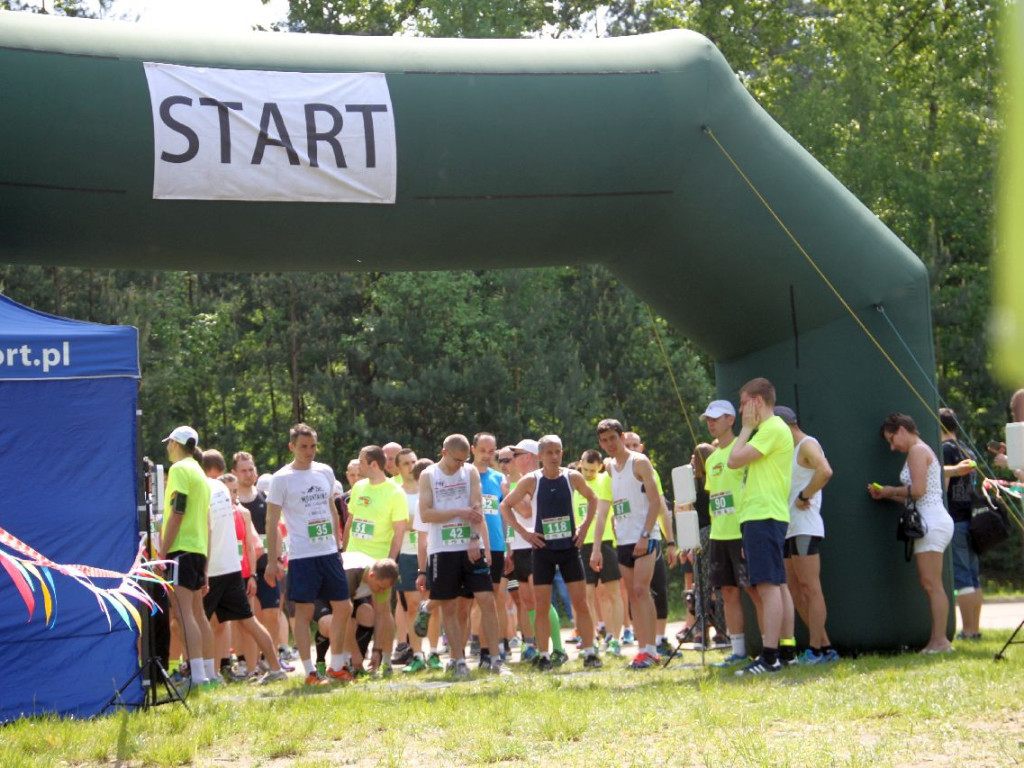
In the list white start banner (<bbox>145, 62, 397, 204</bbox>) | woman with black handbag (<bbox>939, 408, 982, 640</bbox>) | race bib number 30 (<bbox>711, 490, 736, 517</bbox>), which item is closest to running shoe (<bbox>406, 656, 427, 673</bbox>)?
race bib number 30 (<bbox>711, 490, 736, 517</bbox>)

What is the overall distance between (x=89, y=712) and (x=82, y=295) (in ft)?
59.8

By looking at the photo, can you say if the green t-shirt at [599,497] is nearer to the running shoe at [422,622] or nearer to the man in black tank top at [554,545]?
the man in black tank top at [554,545]

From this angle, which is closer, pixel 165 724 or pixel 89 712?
pixel 165 724

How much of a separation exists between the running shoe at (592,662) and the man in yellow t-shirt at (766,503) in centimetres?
165

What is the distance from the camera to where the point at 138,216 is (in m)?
8.02

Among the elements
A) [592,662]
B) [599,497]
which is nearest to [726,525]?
[592,662]

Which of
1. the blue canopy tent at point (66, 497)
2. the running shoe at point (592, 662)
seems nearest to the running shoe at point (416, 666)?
the running shoe at point (592, 662)

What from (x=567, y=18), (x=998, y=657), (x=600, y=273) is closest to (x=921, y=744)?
(x=998, y=657)

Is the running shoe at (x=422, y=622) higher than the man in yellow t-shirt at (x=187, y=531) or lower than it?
lower

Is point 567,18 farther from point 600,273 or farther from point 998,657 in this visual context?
point 998,657

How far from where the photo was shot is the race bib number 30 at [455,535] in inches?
386

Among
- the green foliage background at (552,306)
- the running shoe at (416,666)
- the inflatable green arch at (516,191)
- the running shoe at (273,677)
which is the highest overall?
the green foliage background at (552,306)

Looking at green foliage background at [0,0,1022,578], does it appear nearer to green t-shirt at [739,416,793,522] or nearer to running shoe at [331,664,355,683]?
running shoe at [331,664,355,683]

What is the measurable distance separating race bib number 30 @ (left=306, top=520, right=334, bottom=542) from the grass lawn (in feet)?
4.49
